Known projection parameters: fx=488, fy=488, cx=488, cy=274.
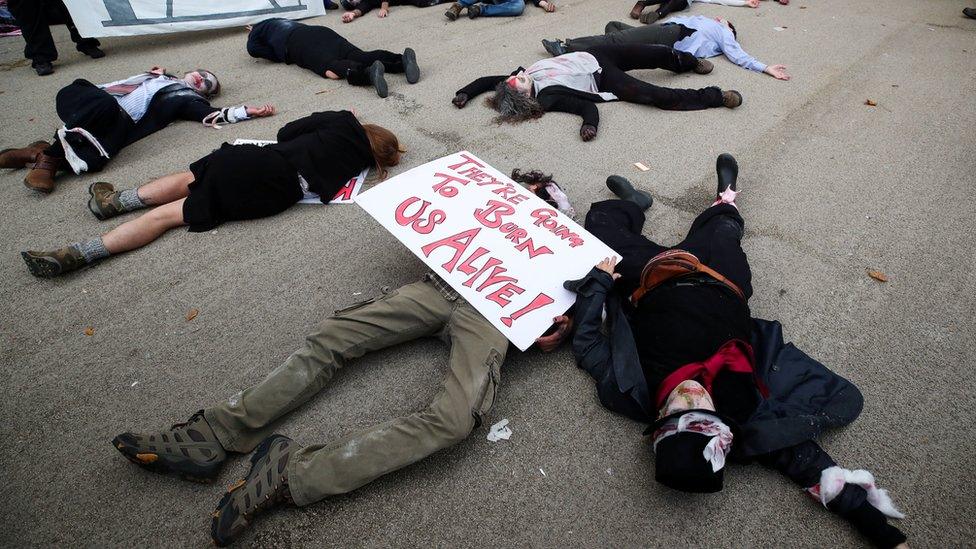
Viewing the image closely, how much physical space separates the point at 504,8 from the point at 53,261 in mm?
4978

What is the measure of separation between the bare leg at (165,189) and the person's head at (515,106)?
209cm

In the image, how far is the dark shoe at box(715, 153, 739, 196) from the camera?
275 cm

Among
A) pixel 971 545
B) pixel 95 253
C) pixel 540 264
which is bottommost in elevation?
pixel 971 545

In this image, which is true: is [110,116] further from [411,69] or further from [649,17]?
[649,17]

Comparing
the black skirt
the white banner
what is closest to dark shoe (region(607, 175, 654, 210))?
the black skirt

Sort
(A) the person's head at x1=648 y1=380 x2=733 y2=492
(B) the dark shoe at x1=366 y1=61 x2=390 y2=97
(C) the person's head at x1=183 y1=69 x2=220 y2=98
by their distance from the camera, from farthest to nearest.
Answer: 1. (B) the dark shoe at x1=366 y1=61 x2=390 y2=97
2. (C) the person's head at x1=183 y1=69 x2=220 y2=98
3. (A) the person's head at x1=648 y1=380 x2=733 y2=492

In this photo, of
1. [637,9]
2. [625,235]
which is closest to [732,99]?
[625,235]

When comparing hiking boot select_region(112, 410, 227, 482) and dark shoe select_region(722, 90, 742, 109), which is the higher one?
dark shoe select_region(722, 90, 742, 109)

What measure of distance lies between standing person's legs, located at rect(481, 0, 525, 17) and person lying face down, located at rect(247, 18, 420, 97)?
1.76 meters

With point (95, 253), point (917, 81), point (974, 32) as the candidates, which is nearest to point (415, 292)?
point (95, 253)

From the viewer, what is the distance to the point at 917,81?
412cm

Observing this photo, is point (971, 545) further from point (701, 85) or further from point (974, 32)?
point (974, 32)

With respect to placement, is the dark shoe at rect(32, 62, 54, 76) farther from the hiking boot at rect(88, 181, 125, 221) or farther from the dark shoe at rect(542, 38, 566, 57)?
the dark shoe at rect(542, 38, 566, 57)

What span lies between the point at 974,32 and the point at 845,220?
449cm
